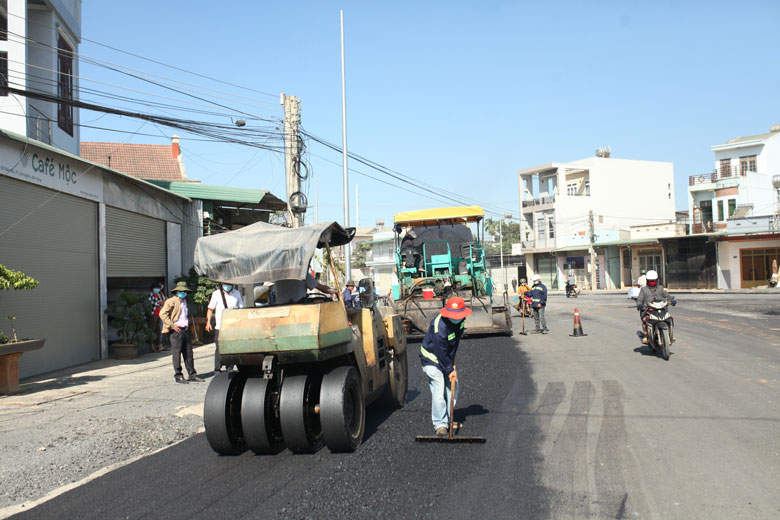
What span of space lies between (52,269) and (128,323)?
218 cm

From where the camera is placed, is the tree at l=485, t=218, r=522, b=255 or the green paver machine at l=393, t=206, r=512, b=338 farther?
the tree at l=485, t=218, r=522, b=255

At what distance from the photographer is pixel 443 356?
6.33 meters

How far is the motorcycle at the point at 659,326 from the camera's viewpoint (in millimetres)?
11125

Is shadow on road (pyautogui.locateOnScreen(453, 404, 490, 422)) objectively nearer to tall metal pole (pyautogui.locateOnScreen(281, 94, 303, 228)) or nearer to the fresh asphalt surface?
the fresh asphalt surface

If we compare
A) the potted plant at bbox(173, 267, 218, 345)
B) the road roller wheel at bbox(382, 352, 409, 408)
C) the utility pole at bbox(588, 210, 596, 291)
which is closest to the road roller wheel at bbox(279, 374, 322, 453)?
the road roller wheel at bbox(382, 352, 409, 408)

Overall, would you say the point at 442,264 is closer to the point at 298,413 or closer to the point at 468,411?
the point at 468,411

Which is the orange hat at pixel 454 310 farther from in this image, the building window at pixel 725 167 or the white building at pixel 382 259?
the white building at pixel 382 259

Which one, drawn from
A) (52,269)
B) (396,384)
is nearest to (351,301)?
(396,384)

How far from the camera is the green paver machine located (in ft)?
50.8

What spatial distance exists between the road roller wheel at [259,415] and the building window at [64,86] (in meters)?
14.9

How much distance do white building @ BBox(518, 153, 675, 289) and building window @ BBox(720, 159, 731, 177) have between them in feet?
19.5

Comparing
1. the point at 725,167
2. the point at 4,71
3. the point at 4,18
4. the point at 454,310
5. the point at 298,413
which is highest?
the point at 725,167

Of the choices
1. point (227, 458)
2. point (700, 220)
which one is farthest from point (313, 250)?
point (700, 220)

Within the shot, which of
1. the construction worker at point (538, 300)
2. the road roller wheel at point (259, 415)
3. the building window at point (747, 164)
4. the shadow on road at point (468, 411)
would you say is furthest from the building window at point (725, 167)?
the road roller wheel at point (259, 415)
